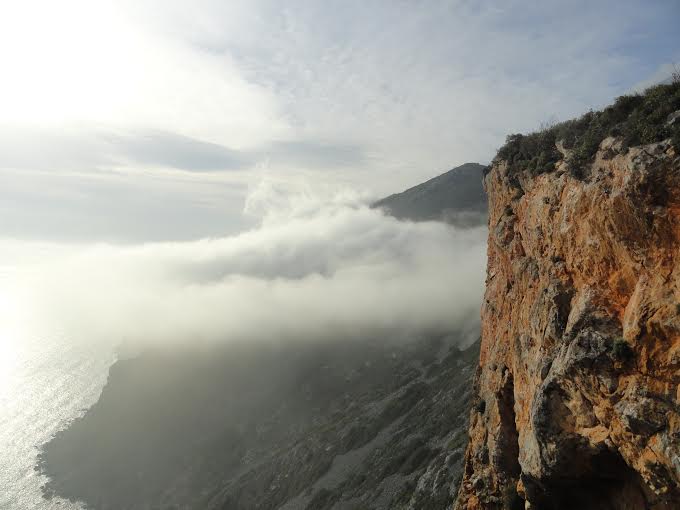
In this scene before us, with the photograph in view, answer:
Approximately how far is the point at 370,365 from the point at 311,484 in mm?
56645

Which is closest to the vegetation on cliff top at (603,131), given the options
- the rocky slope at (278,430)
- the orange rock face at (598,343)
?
the orange rock face at (598,343)

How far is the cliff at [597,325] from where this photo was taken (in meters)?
13.6

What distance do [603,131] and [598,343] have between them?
9.16 metres

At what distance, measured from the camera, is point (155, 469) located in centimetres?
12588

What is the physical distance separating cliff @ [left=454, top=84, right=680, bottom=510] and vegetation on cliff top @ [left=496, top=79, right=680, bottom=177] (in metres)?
0.07

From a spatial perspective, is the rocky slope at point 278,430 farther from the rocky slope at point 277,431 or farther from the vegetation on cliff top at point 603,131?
the vegetation on cliff top at point 603,131

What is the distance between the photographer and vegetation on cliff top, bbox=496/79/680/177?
617 inches

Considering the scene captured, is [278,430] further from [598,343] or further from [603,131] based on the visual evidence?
[603,131]

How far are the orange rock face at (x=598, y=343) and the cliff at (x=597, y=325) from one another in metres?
0.04

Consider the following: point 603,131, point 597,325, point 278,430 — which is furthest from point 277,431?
point 603,131

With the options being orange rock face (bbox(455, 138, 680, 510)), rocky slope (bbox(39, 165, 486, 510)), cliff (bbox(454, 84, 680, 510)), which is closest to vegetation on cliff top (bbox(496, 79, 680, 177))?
cliff (bbox(454, 84, 680, 510))

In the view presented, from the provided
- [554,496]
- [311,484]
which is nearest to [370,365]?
[311,484]

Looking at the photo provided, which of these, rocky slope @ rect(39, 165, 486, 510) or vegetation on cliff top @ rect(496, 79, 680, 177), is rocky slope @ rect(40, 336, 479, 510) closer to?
rocky slope @ rect(39, 165, 486, 510)

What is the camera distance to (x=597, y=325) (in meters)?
15.7
